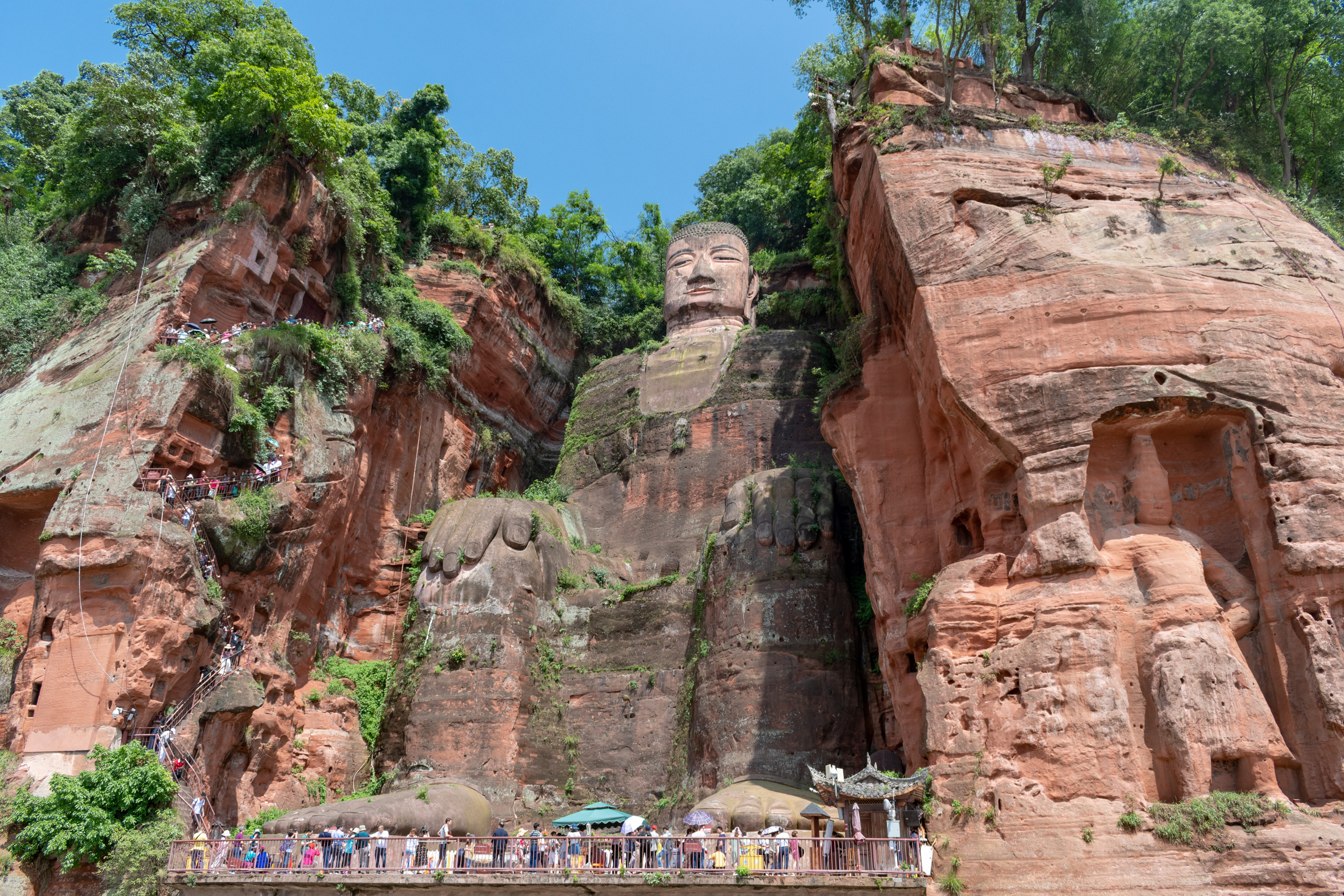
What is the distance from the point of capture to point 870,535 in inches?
786

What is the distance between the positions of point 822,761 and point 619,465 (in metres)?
12.3

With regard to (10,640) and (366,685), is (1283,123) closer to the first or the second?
(366,685)

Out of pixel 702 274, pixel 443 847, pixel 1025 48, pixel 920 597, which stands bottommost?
pixel 443 847

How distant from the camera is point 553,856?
590 inches

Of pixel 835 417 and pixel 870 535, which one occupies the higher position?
pixel 835 417

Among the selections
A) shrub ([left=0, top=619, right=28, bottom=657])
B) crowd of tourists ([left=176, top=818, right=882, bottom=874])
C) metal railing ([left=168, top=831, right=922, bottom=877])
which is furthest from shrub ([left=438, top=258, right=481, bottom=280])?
metal railing ([left=168, top=831, right=922, bottom=877])

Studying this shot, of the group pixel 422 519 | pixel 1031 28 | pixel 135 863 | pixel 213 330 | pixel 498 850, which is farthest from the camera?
pixel 422 519

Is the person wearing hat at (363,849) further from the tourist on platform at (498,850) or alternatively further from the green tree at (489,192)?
the green tree at (489,192)

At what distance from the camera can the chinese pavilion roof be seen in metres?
14.9

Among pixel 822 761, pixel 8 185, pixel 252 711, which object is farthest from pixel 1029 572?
pixel 8 185

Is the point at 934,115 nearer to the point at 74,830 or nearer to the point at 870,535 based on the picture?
the point at 870,535

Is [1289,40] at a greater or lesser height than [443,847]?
greater

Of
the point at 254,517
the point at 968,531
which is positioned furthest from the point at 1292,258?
the point at 254,517

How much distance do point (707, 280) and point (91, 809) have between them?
23.8 m
